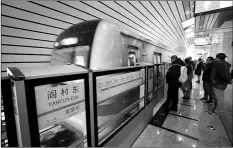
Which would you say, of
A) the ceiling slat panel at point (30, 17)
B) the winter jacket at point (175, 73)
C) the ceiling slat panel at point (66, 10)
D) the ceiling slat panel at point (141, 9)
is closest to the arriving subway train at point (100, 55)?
the ceiling slat panel at point (30, 17)

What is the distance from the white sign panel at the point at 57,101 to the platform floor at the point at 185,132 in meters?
1.75

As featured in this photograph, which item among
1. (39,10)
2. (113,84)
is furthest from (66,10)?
(113,84)

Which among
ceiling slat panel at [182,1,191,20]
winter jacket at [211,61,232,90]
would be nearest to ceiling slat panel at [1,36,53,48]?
winter jacket at [211,61,232,90]

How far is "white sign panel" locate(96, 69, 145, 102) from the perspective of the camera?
4.53ft

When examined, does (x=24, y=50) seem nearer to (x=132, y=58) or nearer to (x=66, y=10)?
(x=66, y=10)

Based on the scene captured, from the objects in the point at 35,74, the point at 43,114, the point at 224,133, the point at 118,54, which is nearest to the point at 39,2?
the point at 118,54

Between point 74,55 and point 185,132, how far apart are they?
116 inches

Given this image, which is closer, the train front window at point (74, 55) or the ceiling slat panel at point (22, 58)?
the train front window at point (74, 55)

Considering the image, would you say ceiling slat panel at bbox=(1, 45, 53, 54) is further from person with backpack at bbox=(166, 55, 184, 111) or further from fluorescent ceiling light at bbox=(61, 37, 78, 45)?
person with backpack at bbox=(166, 55, 184, 111)

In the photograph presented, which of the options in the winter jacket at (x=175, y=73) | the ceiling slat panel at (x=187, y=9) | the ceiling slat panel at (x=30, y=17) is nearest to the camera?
the ceiling slat panel at (x=30, y=17)

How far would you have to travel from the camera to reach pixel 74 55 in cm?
210

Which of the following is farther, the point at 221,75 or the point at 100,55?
the point at 221,75

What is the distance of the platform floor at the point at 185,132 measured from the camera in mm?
2205

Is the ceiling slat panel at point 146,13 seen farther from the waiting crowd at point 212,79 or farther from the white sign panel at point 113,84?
the white sign panel at point 113,84
